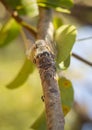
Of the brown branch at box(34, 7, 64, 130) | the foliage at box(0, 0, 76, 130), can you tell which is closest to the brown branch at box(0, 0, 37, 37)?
the foliage at box(0, 0, 76, 130)

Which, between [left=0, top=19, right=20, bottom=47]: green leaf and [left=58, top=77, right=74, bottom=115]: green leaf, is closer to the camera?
[left=58, top=77, right=74, bottom=115]: green leaf

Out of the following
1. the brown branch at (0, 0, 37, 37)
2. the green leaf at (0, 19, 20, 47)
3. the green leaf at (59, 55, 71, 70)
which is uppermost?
the brown branch at (0, 0, 37, 37)

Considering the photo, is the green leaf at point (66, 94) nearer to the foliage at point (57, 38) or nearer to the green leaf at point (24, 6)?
the foliage at point (57, 38)

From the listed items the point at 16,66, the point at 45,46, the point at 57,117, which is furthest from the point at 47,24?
the point at 16,66

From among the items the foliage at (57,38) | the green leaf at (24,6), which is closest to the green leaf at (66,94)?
the foliage at (57,38)

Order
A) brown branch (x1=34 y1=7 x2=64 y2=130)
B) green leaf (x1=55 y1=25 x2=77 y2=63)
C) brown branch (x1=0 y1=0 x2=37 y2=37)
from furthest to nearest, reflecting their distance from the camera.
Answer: brown branch (x1=0 y1=0 x2=37 y2=37) < green leaf (x1=55 y1=25 x2=77 y2=63) < brown branch (x1=34 y1=7 x2=64 y2=130)

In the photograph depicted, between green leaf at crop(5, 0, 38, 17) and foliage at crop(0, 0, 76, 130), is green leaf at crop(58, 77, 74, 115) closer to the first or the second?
foliage at crop(0, 0, 76, 130)
